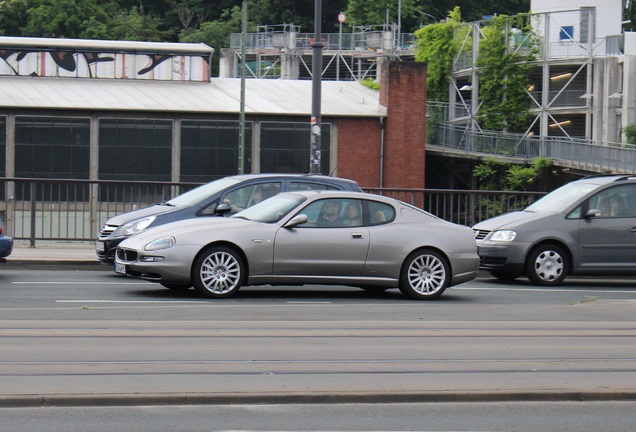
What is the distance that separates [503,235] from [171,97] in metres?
39.0

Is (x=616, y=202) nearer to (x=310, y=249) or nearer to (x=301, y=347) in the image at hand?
(x=310, y=249)

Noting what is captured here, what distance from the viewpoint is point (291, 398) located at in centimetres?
788

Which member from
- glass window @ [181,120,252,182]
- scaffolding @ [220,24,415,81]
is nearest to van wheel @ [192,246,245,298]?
glass window @ [181,120,252,182]

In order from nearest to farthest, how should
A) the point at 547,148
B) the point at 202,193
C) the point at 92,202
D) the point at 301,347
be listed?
1. the point at 301,347
2. the point at 202,193
3. the point at 92,202
4. the point at 547,148

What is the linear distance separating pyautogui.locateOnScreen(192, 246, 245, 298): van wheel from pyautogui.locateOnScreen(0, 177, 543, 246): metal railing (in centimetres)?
846

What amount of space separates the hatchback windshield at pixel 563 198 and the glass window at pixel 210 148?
35.8 m

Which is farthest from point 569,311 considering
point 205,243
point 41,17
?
point 41,17

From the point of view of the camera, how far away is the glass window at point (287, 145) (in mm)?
54469

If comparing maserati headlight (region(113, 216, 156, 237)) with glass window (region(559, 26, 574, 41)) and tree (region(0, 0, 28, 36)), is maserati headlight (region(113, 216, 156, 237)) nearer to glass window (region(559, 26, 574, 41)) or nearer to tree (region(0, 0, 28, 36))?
glass window (region(559, 26, 574, 41))

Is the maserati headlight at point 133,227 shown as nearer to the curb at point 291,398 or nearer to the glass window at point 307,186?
the glass window at point 307,186

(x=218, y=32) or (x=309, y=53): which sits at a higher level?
(x=218, y=32)

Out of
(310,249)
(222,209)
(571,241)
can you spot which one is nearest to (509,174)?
(571,241)

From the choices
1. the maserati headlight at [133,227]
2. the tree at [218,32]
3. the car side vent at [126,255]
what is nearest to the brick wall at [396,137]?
the maserati headlight at [133,227]

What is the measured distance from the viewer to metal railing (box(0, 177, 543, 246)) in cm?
2184
